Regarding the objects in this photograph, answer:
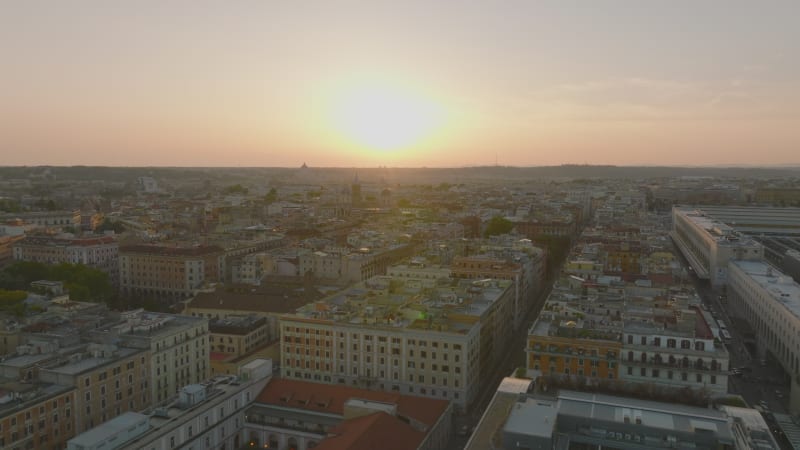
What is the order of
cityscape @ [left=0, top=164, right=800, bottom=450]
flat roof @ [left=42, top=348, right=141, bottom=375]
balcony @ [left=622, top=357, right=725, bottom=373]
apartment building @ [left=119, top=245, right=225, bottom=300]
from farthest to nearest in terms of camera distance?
apartment building @ [left=119, top=245, right=225, bottom=300]
balcony @ [left=622, top=357, right=725, bottom=373]
flat roof @ [left=42, top=348, right=141, bottom=375]
cityscape @ [left=0, top=164, right=800, bottom=450]

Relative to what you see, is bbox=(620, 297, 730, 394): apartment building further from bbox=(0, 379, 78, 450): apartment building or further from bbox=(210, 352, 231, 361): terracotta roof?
bbox=(0, 379, 78, 450): apartment building

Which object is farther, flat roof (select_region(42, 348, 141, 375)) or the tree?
the tree

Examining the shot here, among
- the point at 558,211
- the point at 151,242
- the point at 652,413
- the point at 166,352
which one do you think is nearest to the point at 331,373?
the point at 166,352

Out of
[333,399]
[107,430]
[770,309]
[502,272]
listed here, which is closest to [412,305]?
[333,399]

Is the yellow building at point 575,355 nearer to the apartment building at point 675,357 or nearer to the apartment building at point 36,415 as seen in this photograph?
Answer: the apartment building at point 675,357

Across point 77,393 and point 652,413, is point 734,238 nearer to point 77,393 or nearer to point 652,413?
point 652,413

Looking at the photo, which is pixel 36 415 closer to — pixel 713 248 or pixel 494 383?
pixel 494 383

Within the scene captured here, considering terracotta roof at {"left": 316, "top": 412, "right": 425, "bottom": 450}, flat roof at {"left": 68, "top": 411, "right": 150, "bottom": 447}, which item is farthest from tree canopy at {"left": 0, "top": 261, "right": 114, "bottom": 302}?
terracotta roof at {"left": 316, "top": 412, "right": 425, "bottom": 450}
